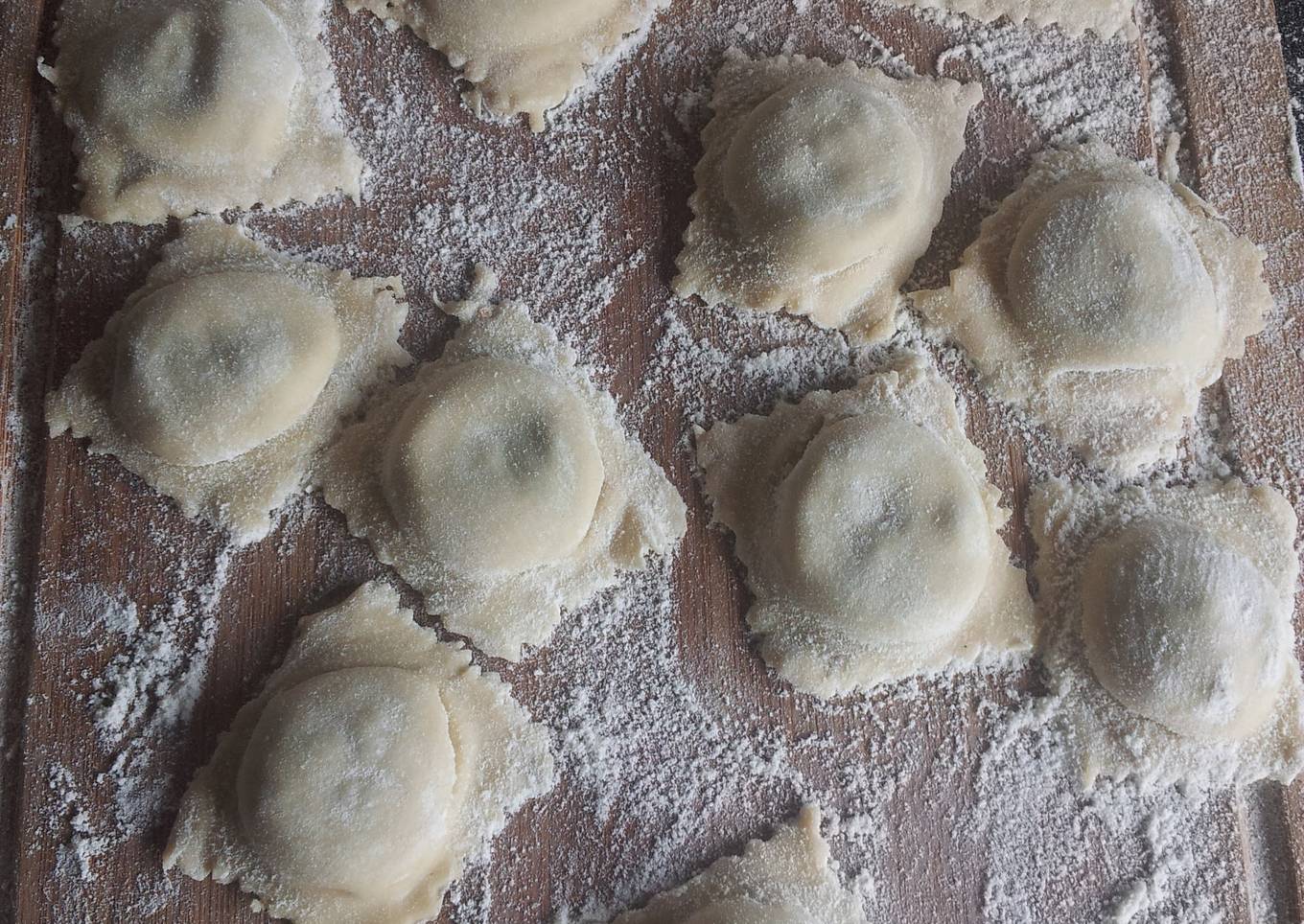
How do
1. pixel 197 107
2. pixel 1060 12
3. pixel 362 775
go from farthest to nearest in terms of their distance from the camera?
pixel 1060 12
pixel 197 107
pixel 362 775

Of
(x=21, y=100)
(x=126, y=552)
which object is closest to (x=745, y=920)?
(x=126, y=552)

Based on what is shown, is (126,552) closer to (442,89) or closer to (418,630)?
(418,630)

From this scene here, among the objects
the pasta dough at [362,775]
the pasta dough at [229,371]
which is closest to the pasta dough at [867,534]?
the pasta dough at [362,775]

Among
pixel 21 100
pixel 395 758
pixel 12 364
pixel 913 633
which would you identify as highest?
pixel 21 100

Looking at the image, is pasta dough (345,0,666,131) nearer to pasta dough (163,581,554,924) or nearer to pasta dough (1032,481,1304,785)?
pasta dough (163,581,554,924)

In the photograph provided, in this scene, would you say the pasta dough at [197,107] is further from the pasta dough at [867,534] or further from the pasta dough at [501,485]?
the pasta dough at [867,534]

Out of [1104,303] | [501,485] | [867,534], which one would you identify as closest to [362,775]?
[501,485]

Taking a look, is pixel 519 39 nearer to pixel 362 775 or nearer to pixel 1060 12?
pixel 1060 12
